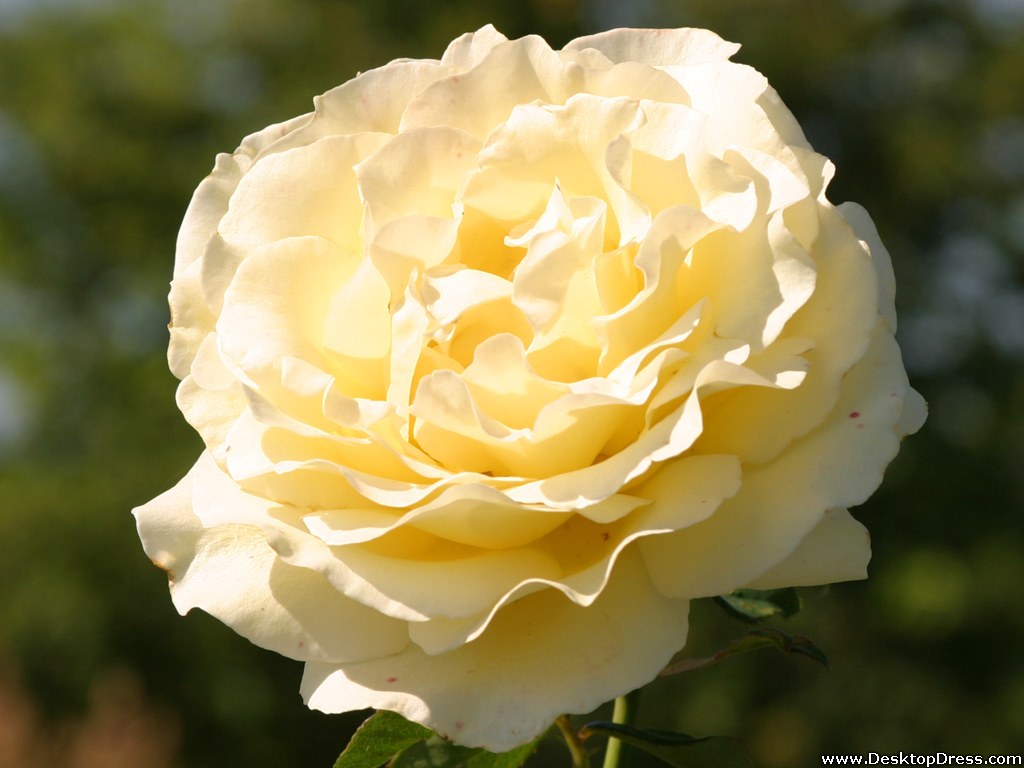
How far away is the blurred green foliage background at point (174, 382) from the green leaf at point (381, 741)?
5495 millimetres

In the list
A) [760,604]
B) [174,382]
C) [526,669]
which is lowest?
[174,382]

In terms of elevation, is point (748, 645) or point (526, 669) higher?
point (526, 669)

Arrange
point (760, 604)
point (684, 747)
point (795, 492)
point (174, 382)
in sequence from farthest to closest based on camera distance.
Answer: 1. point (174, 382)
2. point (760, 604)
3. point (684, 747)
4. point (795, 492)

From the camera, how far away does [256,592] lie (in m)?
0.69

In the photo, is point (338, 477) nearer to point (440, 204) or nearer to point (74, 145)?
point (440, 204)

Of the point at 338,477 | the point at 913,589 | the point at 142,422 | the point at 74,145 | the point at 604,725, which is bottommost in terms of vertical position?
the point at 913,589

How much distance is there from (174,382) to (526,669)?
9.50m

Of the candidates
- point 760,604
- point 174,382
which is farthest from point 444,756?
point 174,382

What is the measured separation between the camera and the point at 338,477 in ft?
2.28

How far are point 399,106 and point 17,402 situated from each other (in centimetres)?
1088

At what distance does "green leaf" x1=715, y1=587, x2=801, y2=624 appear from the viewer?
84cm

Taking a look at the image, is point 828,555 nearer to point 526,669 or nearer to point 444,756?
point 526,669

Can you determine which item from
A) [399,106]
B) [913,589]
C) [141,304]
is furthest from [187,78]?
[399,106]

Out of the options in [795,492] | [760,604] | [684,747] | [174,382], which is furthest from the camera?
[174,382]
